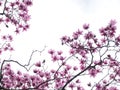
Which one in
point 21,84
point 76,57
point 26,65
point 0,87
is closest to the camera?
point 0,87

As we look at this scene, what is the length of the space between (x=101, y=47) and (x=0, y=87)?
4.64 m

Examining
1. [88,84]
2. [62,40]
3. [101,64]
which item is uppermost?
[62,40]

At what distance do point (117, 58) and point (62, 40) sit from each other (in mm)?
2717

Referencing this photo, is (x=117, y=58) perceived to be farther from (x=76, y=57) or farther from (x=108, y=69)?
(x=76, y=57)

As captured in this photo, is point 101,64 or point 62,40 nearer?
point 101,64

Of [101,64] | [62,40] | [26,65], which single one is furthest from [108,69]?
[26,65]

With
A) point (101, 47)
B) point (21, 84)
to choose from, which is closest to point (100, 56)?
point (101, 47)

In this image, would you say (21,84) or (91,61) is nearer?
(91,61)

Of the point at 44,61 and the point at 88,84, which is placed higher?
the point at 44,61

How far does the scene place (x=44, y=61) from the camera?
14258mm

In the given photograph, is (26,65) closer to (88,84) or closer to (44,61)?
(44,61)

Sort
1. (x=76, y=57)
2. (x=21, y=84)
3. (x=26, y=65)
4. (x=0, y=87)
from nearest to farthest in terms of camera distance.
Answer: (x=0, y=87)
(x=26, y=65)
(x=76, y=57)
(x=21, y=84)

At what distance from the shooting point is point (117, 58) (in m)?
13.3

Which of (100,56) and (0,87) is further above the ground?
(100,56)
